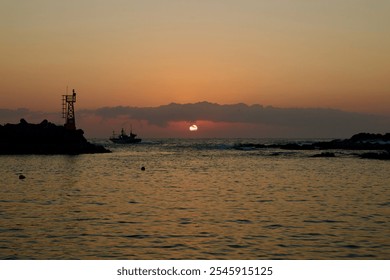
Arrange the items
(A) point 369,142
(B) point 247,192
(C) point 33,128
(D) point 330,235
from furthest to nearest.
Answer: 1. (A) point 369,142
2. (C) point 33,128
3. (B) point 247,192
4. (D) point 330,235

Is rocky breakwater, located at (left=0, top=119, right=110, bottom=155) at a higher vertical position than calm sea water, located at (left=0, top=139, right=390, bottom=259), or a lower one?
higher

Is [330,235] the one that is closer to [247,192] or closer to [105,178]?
[247,192]

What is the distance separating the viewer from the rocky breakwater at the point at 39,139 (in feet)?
346

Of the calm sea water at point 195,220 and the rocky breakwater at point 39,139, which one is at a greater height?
the rocky breakwater at point 39,139

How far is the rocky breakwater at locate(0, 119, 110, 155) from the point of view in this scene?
346 feet

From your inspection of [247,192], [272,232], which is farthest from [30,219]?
[247,192]

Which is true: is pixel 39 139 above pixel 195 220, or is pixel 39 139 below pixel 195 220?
above

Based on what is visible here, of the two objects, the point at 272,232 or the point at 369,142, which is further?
the point at 369,142

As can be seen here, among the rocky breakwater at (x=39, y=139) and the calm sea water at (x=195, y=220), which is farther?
the rocky breakwater at (x=39, y=139)

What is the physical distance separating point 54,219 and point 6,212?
4137 millimetres

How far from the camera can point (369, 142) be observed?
145875 millimetres

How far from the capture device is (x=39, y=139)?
108 metres

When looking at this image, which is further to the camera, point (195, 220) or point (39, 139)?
point (39, 139)

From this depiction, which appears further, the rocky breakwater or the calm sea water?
the rocky breakwater
